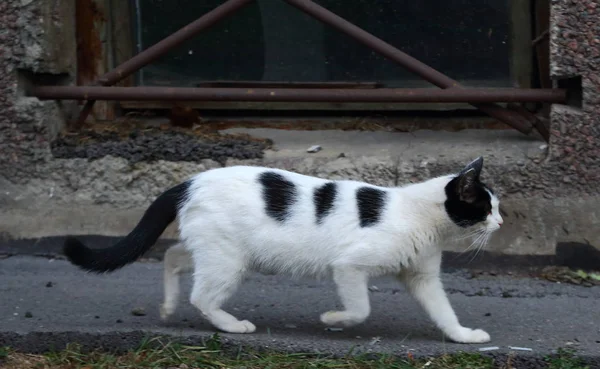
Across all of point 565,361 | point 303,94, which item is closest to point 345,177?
point 303,94

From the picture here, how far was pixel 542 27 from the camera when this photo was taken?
6.21 metres

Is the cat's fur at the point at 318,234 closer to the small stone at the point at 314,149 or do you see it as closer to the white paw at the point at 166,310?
the white paw at the point at 166,310

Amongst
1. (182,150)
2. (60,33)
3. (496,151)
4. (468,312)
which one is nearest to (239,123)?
(182,150)

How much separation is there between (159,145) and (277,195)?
167 cm

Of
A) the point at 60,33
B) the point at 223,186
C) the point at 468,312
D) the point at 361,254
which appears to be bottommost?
the point at 468,312

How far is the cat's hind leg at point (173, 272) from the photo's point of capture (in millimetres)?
4613

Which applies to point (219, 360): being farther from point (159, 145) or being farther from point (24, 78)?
point (24, 78)

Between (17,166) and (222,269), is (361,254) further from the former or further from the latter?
(17,166)

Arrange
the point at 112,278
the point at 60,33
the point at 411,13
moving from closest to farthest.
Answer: the point at 112,278 → the point at 60,33 → the point at 411,13

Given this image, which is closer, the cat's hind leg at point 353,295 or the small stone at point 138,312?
→ the cat's hind leg at point 353,295

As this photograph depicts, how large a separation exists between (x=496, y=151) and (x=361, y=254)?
1.77 m

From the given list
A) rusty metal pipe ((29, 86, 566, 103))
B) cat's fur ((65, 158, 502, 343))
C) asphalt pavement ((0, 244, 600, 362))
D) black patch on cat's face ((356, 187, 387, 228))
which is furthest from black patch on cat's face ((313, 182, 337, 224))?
rusty metal pipe ((29, 86, 566, 103))

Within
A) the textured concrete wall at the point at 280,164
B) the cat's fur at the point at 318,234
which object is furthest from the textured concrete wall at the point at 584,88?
the cat's fur at the point at 318,234

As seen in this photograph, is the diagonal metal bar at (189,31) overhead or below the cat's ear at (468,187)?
overhead
